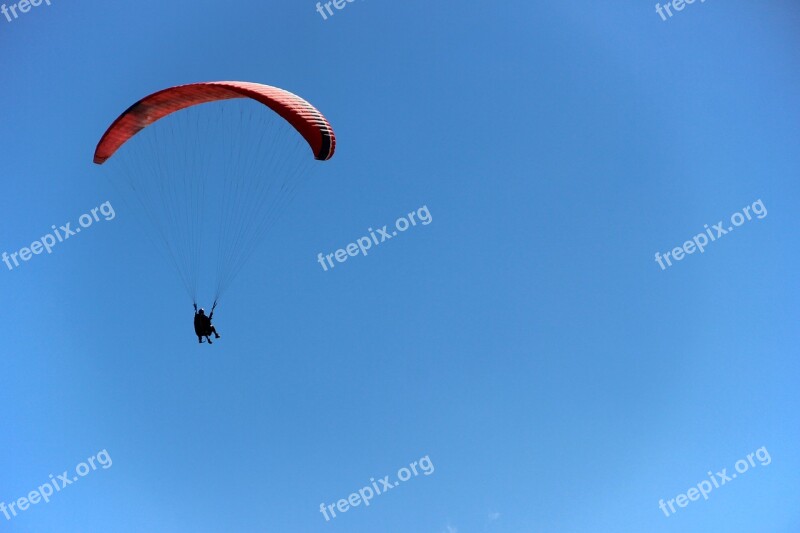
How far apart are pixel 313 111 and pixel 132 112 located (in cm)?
555

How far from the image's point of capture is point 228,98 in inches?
874

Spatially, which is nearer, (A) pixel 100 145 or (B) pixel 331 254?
(A) pixel 100 145

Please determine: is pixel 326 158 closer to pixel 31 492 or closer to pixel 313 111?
pixel 313 111

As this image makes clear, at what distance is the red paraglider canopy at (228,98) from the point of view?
21.0 metres

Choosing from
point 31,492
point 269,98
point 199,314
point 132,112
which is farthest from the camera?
point 31,492

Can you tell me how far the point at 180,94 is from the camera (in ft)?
71.6

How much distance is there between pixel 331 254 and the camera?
103ft

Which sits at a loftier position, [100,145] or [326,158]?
[100,145]

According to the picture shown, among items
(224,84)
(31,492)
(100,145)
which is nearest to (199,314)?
(100,145)

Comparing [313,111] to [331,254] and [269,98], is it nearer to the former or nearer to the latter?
[269,98]

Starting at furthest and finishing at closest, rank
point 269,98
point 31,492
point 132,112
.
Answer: point 31,492
point 132,112
point 269,98

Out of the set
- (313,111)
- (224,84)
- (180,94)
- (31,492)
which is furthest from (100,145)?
(31,492)

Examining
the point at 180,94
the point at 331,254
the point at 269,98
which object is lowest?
the point at 331,254

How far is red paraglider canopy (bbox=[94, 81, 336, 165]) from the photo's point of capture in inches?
827
